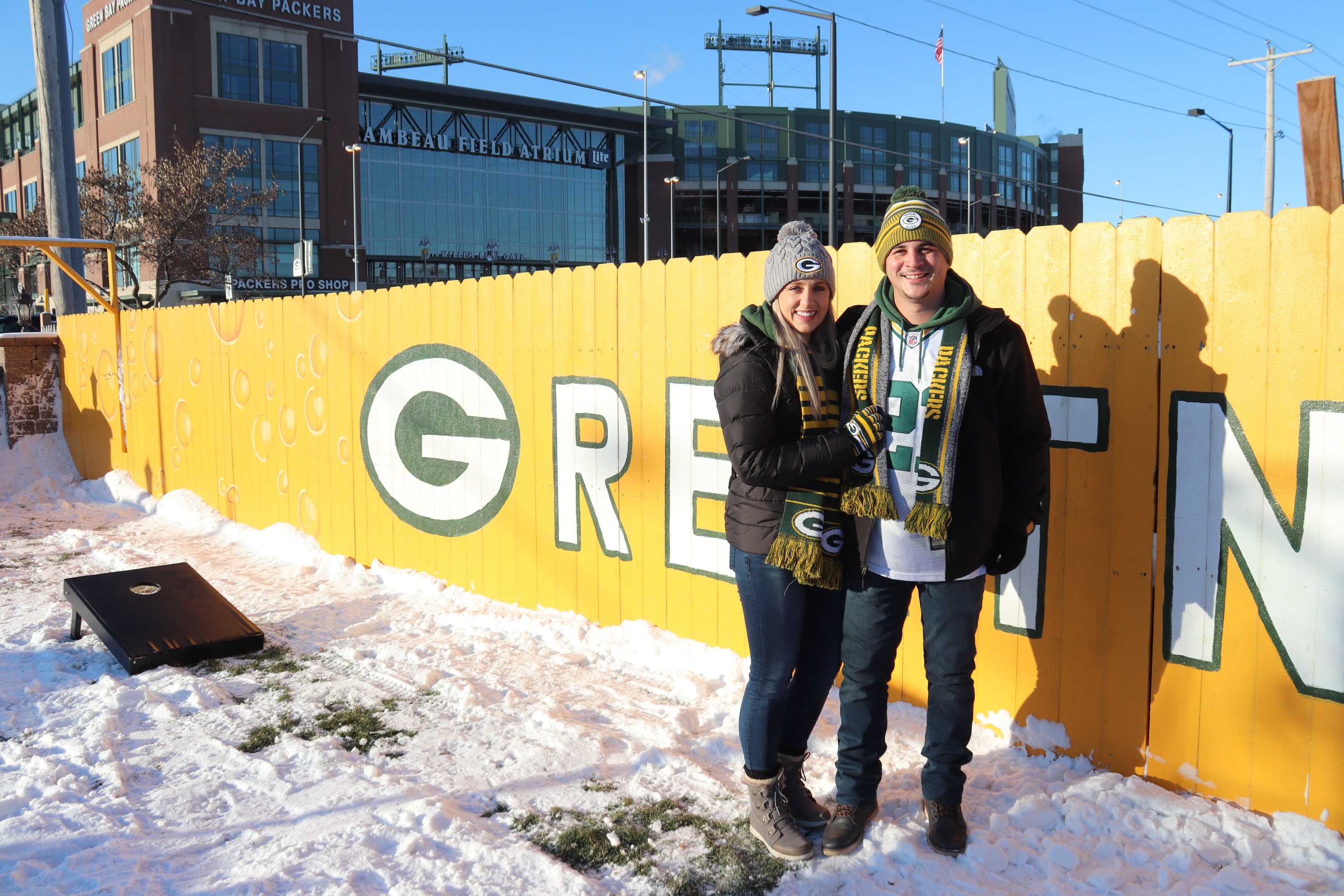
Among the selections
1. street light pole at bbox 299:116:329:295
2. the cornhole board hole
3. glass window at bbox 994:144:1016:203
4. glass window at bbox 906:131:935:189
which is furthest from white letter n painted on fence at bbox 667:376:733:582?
glass window at bbox 994:144:1016:203

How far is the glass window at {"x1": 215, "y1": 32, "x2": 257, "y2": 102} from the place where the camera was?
46.2m

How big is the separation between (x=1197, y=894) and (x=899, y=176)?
72042 mm

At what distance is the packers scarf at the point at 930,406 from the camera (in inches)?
114

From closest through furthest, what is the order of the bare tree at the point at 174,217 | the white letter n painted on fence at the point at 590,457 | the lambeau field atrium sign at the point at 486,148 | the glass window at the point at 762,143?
the white letter n painted on fence at the point at 590,457 < the bare tree at the point at 174,217 < the lambeau field atrium sign at the point at 486,148 < the glass window at the point at 762,143

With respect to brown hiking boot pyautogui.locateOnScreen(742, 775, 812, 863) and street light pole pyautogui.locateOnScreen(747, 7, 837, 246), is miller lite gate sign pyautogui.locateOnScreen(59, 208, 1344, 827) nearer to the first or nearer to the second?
brown hiking boot pyautogui.locateOnScreen(742, 775, 812, 863)

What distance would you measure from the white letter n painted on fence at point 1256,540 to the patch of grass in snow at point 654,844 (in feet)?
5.84

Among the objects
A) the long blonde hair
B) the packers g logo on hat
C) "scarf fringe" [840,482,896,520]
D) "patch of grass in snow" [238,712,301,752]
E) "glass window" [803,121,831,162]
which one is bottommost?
"patch of grass in snow" [238,712,301,752]

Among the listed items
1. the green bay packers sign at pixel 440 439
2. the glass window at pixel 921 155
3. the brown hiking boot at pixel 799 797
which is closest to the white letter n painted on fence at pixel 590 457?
the green bay packers sign at pixel 440 439

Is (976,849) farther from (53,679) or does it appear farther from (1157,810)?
(53,679)

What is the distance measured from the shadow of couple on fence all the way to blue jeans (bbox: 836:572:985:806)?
913 mm

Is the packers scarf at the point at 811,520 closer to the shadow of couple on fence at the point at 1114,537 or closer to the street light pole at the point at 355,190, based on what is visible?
the shadow of couple on fence at the point at 1114,537

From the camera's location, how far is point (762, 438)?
2.87 m

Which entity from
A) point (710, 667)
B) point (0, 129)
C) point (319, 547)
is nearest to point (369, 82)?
point (0, 129)

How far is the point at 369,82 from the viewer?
5484 centimetres
